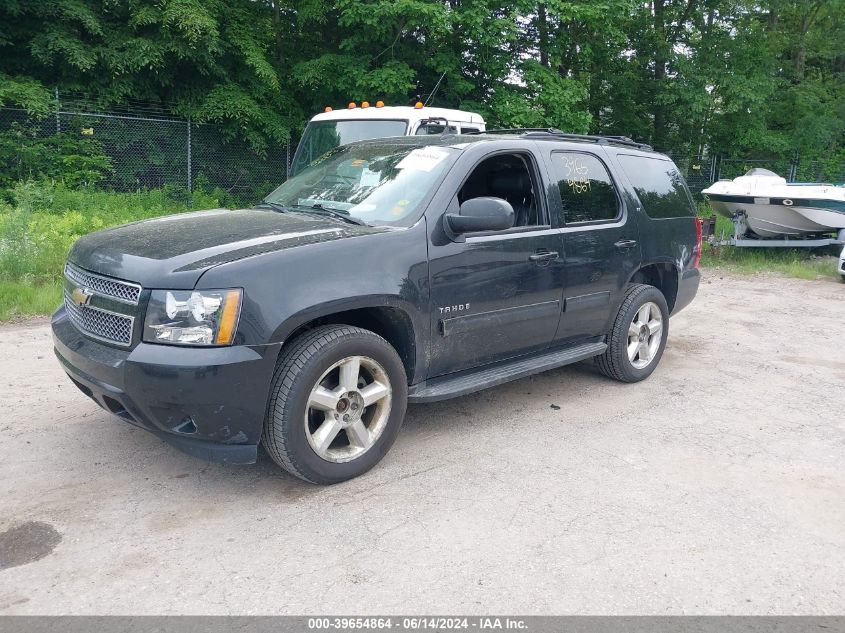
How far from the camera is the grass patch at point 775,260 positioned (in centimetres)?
1269

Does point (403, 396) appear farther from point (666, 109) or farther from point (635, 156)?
point (666, 109)

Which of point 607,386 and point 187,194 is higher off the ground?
point 187,194

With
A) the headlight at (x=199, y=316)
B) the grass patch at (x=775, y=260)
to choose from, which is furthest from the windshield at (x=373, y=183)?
the grass patch at (x=775, y=260)

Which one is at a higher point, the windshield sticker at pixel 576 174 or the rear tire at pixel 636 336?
the windshield sticker at pixel 576 174

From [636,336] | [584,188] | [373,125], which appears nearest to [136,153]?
[373,125]

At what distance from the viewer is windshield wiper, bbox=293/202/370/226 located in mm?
4309

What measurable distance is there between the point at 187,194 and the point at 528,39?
9.34 m

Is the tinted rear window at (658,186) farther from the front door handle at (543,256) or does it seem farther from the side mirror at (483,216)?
the side mirror at (483,216)

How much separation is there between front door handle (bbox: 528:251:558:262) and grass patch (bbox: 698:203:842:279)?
898 centimetres

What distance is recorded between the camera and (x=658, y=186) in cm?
618

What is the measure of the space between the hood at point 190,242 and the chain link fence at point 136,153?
11211 mm

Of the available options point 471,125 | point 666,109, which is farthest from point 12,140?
point 666,109

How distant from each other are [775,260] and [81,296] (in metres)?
13.2

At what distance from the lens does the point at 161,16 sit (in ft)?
47.1
